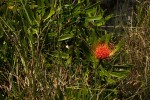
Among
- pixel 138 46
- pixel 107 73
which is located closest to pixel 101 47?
pixel 107 73

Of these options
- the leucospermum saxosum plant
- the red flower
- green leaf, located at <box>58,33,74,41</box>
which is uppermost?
green leaf, located at <box>58,33,74,41</box>

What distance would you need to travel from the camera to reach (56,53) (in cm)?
195

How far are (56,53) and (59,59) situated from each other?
0.18 metres

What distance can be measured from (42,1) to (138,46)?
0.71 m

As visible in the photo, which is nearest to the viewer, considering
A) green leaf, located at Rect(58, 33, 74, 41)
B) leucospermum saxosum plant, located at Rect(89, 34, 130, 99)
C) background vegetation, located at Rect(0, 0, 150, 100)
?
background vegetation, located at Rect(0, 0, 150, 100)

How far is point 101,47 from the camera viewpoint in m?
1.82

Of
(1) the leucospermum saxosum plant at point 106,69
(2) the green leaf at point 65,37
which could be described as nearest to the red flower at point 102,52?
(1) the leucospermum saxosum plant at point 106,69

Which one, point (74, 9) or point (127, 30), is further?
point (127, 30)

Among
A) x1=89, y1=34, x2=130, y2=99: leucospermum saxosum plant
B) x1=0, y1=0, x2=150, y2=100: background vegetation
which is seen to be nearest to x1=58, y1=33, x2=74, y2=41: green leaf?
x1=0, y1=0, x2=150, y2=100: background vegetation

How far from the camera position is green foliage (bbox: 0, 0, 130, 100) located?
5.65ft

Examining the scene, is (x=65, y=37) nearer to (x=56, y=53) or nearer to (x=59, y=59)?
(x=56, y=53)

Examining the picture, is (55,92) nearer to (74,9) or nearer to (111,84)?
(111,84)

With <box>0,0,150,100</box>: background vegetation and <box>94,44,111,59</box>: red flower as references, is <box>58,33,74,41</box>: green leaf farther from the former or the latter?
<box>94,44,111,59</box>: red flower

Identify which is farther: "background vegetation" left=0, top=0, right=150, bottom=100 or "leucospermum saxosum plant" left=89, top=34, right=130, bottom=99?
"leucospermum saxosum plant" left=89, top=34, right=130, bottom=99
